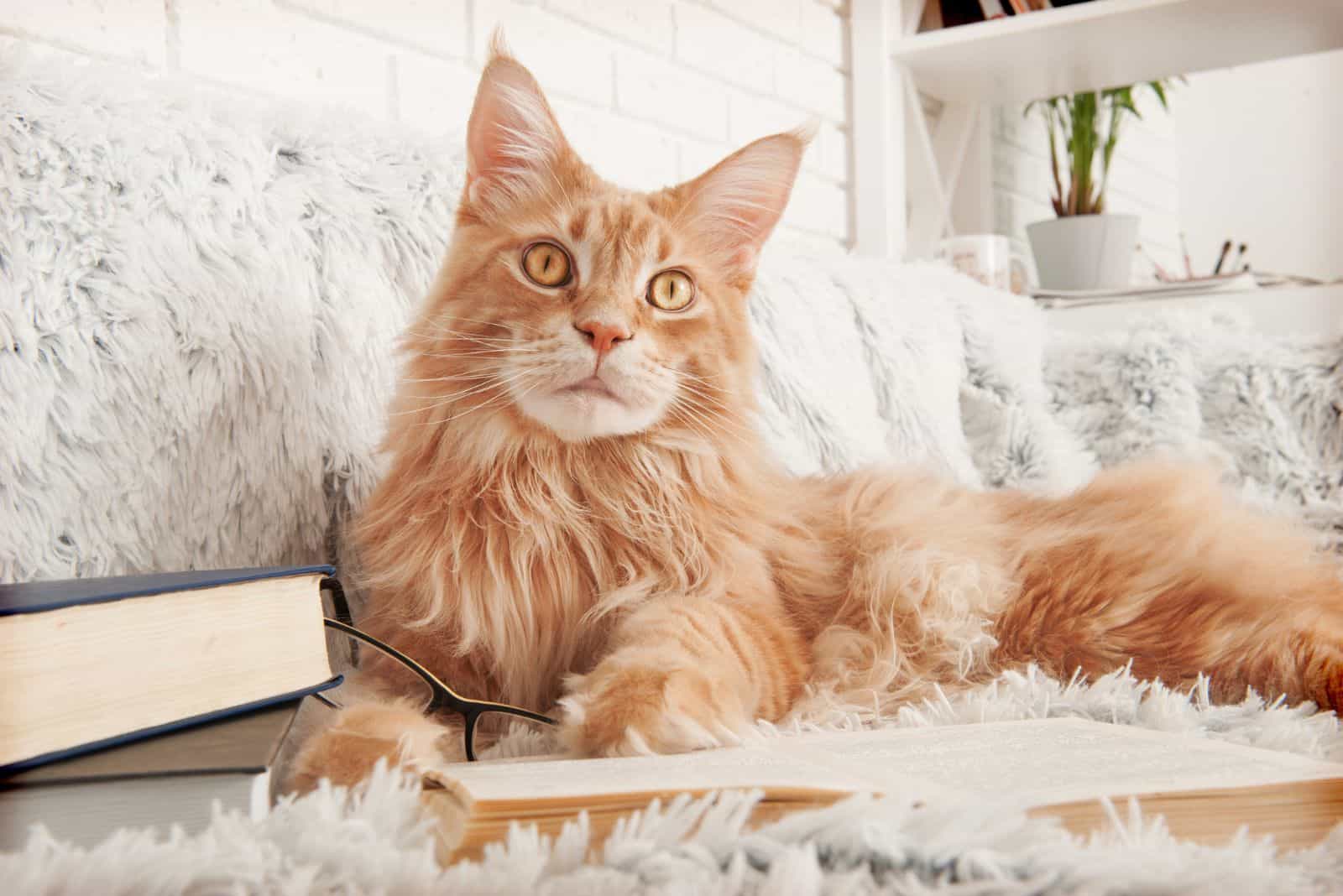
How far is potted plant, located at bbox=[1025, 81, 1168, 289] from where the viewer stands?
2959 millimetres

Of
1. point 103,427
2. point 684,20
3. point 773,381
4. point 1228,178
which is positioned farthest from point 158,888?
point 1228,178

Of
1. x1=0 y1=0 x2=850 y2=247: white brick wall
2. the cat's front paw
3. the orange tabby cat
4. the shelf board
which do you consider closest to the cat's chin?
the orange tabby cat

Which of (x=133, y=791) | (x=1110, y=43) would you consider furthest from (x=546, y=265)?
(x=1110, y=43)

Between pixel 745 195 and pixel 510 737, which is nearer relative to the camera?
pixel 510 737

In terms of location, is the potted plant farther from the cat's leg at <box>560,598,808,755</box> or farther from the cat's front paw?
the cat's front paw

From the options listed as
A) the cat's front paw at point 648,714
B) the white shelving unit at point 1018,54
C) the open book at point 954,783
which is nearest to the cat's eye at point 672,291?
the cat's front paw at point 648,714

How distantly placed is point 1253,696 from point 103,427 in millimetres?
1030

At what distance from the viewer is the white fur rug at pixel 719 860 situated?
46 cm

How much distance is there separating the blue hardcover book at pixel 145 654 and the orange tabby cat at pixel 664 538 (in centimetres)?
14

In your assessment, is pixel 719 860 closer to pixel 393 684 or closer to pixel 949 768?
pixel 949 768

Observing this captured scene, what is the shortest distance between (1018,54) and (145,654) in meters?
2.74

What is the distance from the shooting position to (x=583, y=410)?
0.93 metres

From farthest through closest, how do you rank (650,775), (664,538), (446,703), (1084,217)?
(1084,217) → (664,538) → (446,703) → (650,775)

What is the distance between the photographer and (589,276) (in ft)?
3.27
